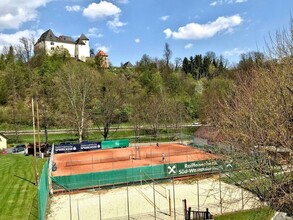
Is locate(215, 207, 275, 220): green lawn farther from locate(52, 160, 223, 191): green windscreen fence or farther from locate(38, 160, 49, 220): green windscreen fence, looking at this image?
locate(38, 160, 49, 220): green windscreen fence

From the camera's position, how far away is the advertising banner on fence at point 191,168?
3145 cm

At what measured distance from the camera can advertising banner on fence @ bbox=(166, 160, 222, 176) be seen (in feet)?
103

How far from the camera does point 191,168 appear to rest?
32.2 metres

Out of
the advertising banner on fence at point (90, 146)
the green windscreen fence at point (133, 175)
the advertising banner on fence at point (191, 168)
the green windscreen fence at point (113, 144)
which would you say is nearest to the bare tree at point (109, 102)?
the green windscreen fence at point (113, 144)

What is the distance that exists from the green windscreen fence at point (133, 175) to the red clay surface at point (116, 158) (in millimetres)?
3488

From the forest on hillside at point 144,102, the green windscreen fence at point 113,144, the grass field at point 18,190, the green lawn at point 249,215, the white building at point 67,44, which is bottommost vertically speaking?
the green lawn at point 249,215

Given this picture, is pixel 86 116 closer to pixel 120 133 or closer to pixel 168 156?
pixel 120 133

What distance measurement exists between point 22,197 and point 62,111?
42.7 m

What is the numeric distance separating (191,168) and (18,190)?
51.2ft

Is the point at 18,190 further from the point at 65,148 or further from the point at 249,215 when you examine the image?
the point at 65,148

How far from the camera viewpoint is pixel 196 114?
8481cm

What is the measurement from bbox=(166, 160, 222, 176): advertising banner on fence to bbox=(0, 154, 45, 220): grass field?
12.2m

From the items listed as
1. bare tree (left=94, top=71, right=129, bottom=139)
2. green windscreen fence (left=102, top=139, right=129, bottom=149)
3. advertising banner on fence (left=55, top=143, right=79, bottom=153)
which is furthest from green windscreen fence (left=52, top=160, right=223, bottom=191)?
bare tree (left=94, top=71, right=129, bottom=139)

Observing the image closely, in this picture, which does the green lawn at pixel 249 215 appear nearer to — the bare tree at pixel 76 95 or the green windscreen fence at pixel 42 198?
the green windscreen fence at pixel 42 198
